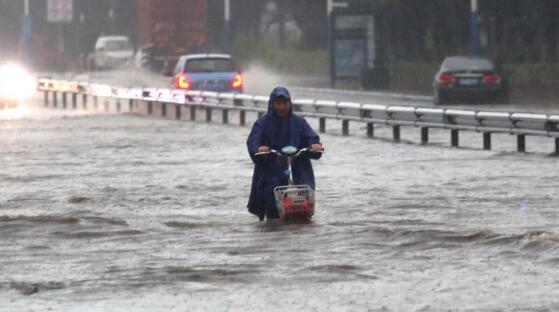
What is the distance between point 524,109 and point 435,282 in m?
30.8

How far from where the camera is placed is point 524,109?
43.8m

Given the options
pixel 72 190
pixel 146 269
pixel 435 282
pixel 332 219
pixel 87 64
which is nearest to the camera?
pixel 435 282

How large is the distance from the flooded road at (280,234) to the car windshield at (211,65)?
16.1 metres

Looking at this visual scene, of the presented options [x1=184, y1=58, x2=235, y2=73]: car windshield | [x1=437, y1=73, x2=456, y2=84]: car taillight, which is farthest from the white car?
[x1=437, y1=73, x2=456, y2=84]: car taillight

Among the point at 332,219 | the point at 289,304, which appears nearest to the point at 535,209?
the point at 332,219

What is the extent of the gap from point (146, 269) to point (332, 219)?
14.3 feet

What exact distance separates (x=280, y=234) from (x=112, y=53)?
70.4 meters

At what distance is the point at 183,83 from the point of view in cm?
4591

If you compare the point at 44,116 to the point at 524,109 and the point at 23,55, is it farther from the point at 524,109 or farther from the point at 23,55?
the point at 23,55

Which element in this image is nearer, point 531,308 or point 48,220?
point 531,308

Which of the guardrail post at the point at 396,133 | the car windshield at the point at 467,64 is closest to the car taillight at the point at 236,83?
the car windshield at the point at 467,64

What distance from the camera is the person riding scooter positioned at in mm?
17938

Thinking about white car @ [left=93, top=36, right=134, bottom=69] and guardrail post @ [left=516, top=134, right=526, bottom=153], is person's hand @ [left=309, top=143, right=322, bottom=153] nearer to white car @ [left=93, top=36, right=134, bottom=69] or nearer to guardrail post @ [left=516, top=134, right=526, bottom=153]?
guardrail post @ [left=516, top=134, right=526, bottom=153]

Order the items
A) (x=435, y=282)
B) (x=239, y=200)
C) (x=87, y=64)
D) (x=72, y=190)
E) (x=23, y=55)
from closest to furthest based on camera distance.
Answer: (x=435, y=282)
(x=239, y=200)
(x=72, y=190)
(x=87, y=64)
(x=23, y=55)
